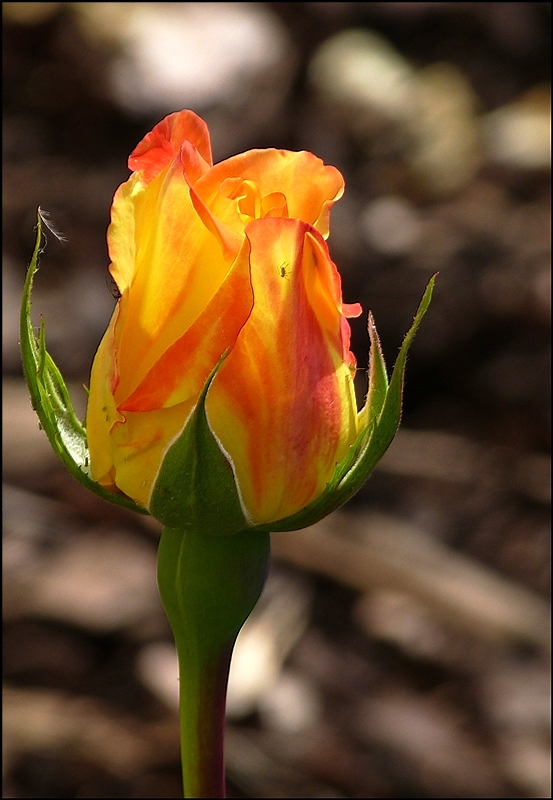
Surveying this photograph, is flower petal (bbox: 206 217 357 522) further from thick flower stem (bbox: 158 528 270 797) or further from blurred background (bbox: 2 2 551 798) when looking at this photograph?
blurred background (bbox: 2 2 551 798)

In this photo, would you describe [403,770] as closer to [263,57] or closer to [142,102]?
[142,102]

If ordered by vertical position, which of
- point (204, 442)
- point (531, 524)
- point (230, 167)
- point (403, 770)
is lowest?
point (403, 770)

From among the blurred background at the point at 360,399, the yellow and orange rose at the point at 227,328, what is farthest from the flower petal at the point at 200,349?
the blurred background at the point at 360,399

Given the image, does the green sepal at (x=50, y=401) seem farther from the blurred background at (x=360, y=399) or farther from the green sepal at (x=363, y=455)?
the blurred background at (x=360, y=399)

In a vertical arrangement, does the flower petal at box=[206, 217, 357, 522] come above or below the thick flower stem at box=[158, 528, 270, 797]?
above

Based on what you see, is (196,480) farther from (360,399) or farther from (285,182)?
(360,399)

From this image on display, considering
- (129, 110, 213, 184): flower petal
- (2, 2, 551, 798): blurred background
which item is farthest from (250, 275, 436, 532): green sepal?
(2, 2, 551, 798): blurred background

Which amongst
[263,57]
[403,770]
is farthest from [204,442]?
[263,57]
